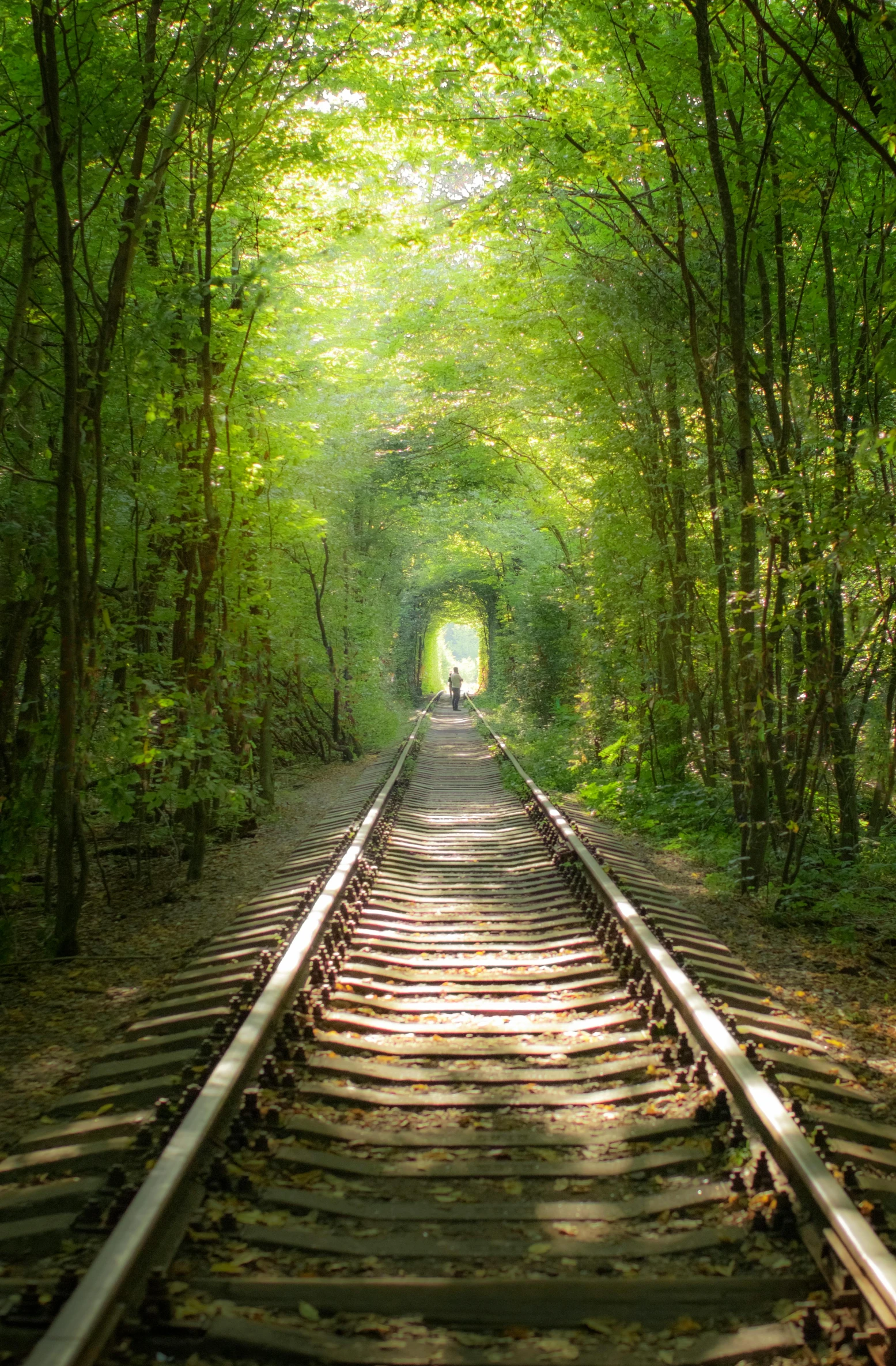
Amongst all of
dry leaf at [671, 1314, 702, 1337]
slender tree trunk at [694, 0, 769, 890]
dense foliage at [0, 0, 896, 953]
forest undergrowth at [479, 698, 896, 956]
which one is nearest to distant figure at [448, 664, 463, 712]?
forest undergrowth at [479, 698, 896, 956]

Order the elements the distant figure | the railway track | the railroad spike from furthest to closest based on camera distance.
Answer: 1. the distant figure
2. the railroad spike
3. the railway track

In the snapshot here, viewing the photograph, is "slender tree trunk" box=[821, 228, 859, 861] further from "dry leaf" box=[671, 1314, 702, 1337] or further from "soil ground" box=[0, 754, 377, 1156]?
"soil ground" box=[0, 754, 377, 1156]

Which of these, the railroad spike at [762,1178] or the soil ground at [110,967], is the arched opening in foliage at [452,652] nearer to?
the soil ground at [110,967]

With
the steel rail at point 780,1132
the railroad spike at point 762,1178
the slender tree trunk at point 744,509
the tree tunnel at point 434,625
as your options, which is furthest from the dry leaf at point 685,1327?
the tree tunnel at point 434,625

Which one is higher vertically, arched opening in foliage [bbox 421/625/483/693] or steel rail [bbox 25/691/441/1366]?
arched opening in foliage [bbox 421/625/483/693]

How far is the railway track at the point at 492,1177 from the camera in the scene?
7.18ft

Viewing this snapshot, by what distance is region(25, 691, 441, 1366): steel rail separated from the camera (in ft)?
6.42

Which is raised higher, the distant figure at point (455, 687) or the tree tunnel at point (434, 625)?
the tree tunnel at point (434, 625)

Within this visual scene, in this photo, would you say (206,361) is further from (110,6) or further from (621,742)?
(621,742)

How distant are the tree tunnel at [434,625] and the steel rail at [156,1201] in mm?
29488

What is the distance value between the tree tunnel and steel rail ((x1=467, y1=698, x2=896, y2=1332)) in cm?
2914

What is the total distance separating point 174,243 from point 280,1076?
6013mm

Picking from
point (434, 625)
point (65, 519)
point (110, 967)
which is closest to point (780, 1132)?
point (110, 967)

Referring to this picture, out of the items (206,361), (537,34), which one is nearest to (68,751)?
(206,361)
